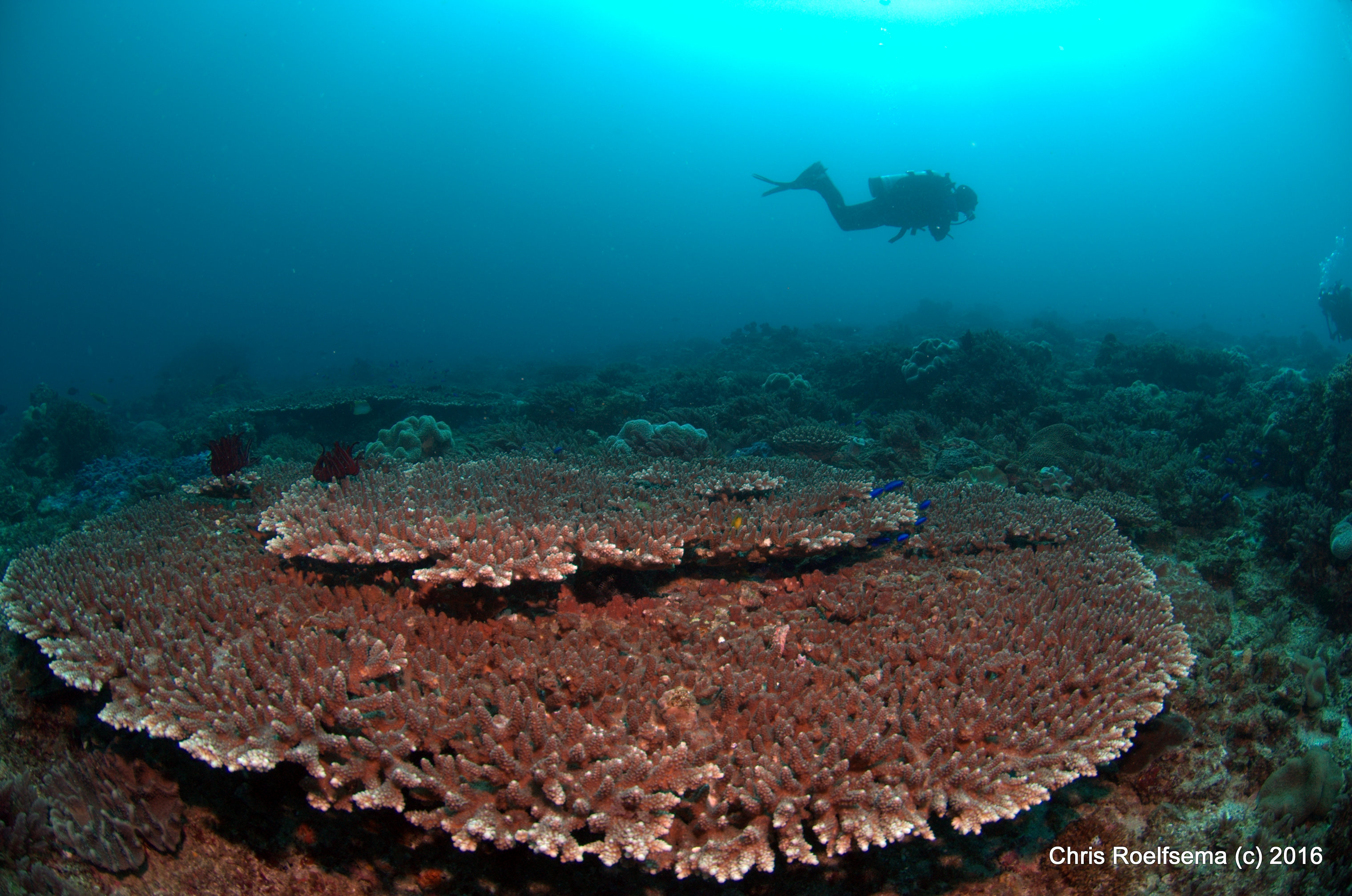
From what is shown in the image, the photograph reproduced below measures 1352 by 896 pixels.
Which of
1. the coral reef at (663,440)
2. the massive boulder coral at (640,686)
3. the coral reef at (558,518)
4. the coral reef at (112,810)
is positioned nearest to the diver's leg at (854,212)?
the coral reef at (663,440)

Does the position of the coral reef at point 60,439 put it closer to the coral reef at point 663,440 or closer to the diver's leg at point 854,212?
the coral reef at point 663,440

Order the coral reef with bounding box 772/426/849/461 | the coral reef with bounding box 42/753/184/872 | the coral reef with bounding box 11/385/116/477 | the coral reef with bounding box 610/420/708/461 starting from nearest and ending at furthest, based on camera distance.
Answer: the coral reef with bounding box 42/753/184/872, the coral reef with bounding box 610/420/708/461, the coral reef with bounding box 772/426/849/461, the coral reef with bounding box 11/385/116/477

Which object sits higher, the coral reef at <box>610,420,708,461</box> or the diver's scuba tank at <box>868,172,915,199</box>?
the diver's scuba tank at <box>868,172,915,199</box>

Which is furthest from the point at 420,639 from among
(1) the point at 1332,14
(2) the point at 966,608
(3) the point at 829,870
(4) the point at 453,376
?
(1) the point at 1332,14

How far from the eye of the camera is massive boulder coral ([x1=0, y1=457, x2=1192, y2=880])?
9.13ft

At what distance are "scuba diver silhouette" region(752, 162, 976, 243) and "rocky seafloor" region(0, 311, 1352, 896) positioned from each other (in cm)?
677

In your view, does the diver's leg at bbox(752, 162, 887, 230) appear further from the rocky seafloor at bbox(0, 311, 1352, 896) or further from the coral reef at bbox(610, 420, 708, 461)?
the coral reef at bbox(610, 420, 708, 461)

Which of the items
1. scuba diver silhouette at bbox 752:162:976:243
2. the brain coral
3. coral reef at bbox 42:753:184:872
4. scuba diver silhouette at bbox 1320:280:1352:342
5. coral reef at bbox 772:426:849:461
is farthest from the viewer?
scuba diver silhouette at bbox 1320:280:1352:342

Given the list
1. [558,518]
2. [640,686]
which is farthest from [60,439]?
[640,686]

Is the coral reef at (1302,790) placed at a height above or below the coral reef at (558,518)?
below

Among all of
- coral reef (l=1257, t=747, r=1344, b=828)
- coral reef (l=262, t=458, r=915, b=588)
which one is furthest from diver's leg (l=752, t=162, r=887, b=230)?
coral reef (l=1257, t=747, r=1344, b=828)

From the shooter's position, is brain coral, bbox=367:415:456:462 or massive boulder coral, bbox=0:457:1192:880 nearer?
massive boulder coral, bbox=0:457:1192:880

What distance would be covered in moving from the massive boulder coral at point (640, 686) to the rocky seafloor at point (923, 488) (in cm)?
67

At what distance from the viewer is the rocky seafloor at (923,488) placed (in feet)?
11.4
